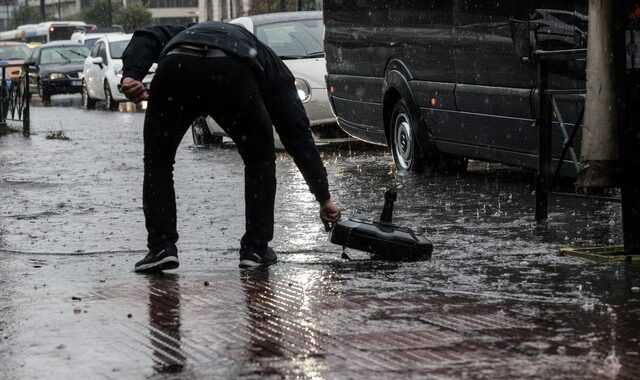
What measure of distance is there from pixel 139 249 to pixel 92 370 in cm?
369

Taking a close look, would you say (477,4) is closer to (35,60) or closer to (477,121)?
(477,121)

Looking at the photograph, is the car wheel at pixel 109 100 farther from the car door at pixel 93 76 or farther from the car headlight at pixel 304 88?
the car headlight at pixel 304 88

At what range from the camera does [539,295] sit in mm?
7059

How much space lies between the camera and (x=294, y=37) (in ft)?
63.7

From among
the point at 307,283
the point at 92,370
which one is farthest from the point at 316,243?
the point at 92,370

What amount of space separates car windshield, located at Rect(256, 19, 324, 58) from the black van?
216 centimetres

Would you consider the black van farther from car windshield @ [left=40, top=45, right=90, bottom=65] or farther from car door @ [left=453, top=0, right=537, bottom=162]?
car windshield @ [left=40, top=45, right=90, bottom=65]

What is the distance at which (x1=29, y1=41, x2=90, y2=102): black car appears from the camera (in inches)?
1762

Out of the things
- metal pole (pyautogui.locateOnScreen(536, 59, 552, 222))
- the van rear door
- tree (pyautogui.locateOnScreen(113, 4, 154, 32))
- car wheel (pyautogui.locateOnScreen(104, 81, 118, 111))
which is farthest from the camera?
tree (pyautogui.locateOnScreen(113, 4, 154, 32))

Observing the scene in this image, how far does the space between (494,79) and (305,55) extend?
6.52 meters

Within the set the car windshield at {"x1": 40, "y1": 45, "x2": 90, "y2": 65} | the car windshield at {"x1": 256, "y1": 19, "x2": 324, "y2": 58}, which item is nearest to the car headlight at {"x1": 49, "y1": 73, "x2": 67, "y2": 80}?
the car windshield at {"x1": 40, "y1": 45, "x2": 90, "y2": 65}

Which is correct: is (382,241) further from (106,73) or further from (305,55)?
(106,73)

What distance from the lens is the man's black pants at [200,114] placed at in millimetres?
7988

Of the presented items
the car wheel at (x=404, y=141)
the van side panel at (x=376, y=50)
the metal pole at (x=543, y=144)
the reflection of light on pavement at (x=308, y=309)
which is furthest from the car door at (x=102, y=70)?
the reflection of light on pavement at (x=308, y=309)
